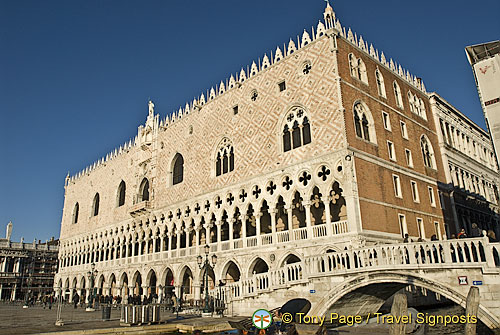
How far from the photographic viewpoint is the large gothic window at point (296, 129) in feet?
58.3

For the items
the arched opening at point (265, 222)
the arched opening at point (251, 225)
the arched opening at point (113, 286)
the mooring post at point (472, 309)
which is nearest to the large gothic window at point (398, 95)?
the arched opening at point (265, 222)

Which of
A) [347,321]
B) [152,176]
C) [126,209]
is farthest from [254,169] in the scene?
[126,209]

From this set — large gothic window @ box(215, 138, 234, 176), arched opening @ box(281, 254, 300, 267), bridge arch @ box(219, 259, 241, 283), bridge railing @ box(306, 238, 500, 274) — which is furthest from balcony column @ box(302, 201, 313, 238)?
large gothic window @ box(215, 138, 234, 176)

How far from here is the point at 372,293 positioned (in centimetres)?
1259

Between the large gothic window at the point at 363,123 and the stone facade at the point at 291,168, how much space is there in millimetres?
57

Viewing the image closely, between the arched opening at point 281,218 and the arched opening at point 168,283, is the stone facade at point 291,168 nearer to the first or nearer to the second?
the arched opening at point 281,218

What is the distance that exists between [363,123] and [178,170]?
1301 cm

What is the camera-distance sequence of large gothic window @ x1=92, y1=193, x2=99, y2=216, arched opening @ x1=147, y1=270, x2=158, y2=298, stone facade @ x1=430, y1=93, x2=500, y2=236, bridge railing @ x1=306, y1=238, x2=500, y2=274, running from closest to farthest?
bridge railing @ x1=306, y1=238, x2=500, y2=274 → stone facade @ x1=430, y1=93, x2=500, y2=236 → arched opening @ x1=147, y1=270, x2=158, y2=298 → large gothic window @ x1=92, y1=193, x2=99, y2=216

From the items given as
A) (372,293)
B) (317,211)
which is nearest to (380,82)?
(317,211)

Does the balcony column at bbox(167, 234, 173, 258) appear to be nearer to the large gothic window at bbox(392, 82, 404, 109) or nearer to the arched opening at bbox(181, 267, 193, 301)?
the arched opening at bbox(181, 267, 193, 301)

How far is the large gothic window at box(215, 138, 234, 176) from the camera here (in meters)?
21.5

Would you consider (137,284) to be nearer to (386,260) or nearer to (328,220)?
(328,220)

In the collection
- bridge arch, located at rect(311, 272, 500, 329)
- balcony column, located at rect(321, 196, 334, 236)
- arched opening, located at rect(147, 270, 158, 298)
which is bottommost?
bridge arch, located at rect(311, 272, 500, 329)

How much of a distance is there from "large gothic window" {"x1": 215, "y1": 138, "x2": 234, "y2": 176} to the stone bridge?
777cm
